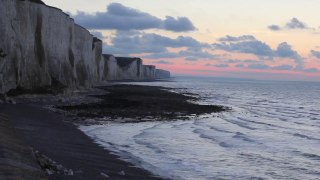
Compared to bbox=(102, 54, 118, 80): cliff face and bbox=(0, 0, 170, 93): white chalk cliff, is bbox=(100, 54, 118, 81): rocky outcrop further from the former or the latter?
bbox=(0, 0, 170, 93): white chalk cliff

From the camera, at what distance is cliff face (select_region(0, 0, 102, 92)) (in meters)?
28.3

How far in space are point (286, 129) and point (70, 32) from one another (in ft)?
98.2

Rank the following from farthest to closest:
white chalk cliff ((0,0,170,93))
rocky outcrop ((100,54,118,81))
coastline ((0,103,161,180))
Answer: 1. rocky outcrop ((100,54,118,81))
2. white chalk cliff ((0,0,170,93))
3. coastline ((0,103,161,180))

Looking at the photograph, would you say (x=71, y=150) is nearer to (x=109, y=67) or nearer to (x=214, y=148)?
(x=214, y=148)

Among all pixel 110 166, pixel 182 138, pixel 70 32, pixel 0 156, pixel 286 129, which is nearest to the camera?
pixel 0 156

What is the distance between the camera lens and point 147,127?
2184cm

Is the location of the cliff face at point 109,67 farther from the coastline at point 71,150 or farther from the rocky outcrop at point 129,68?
the coastline at point 71,150

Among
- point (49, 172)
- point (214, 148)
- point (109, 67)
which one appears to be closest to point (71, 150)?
point (49, 172)

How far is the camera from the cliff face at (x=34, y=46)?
28.3 metres

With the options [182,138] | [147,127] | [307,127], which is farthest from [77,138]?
[307,127]

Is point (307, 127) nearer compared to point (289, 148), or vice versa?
point (289, 148)

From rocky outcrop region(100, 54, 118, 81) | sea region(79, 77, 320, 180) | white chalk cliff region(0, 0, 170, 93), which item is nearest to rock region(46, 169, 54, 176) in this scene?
sea region(79, 77, 320, 180)

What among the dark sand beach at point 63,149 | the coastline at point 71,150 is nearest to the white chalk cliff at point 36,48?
the dark sand beach at point 63,149

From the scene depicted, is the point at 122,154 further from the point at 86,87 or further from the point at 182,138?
the point at 86,87
